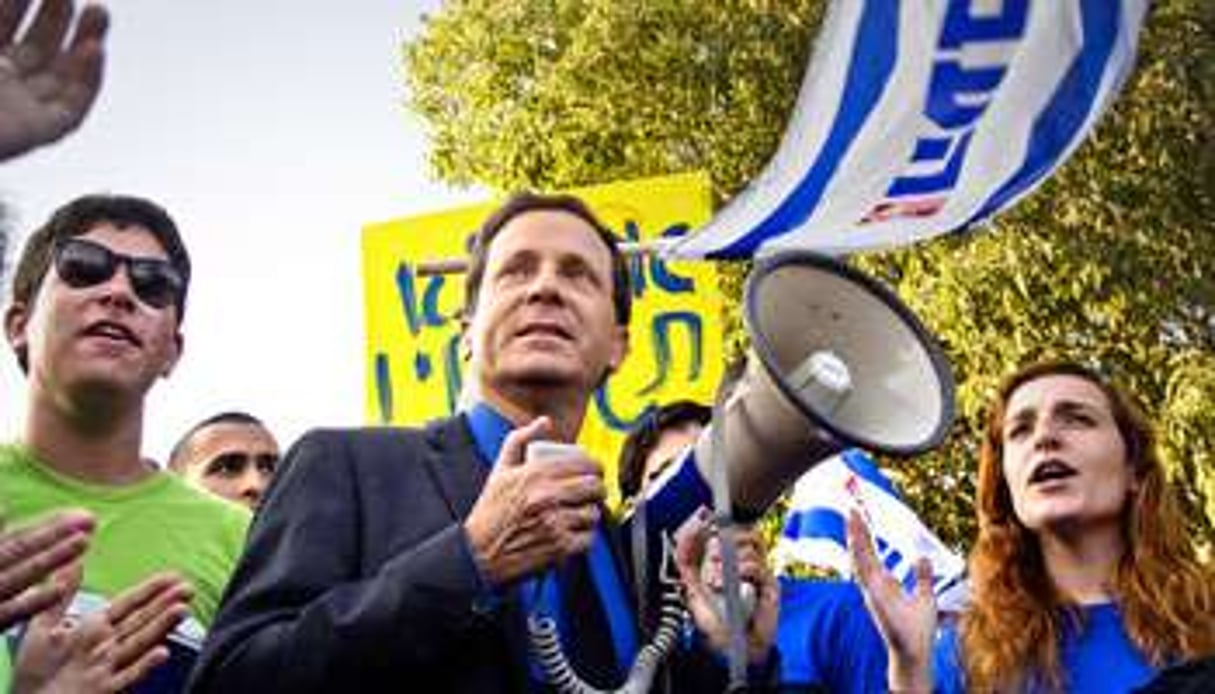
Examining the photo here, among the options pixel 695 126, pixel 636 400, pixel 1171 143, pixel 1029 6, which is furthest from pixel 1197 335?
pixel 1029 6

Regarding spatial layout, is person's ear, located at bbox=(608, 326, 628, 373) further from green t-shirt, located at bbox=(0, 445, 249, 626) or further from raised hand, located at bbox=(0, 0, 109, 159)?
raised hand, located at bbox=(0, 0, 109, 159)

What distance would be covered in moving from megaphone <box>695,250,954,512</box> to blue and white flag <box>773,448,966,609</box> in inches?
111

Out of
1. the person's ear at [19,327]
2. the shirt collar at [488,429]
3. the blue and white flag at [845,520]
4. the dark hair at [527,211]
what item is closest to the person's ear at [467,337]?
the dark hair at [527,211]

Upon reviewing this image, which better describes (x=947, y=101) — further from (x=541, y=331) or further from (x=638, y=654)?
(x=638, y=654)

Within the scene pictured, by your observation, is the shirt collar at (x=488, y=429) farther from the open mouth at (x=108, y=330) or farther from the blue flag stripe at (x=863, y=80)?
the blue flag stripe at (x=863, y=80)

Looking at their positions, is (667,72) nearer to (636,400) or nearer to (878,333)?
(636,400)

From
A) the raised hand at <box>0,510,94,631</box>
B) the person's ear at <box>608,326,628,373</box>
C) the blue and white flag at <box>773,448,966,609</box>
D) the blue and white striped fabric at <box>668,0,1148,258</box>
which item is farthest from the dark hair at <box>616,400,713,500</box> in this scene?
the raised hand at <box>0,510,94,631</box>

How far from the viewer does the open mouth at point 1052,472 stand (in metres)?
4.31

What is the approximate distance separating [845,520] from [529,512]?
3533mm

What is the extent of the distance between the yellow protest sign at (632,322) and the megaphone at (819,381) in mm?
3324

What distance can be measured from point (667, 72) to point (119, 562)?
40.0ft

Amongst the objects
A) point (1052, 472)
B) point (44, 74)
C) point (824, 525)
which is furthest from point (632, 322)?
point (44, 74)

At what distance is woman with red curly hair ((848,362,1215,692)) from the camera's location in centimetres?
407

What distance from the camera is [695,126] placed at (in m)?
15.4
